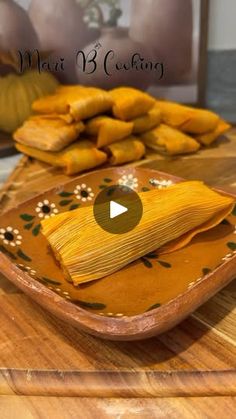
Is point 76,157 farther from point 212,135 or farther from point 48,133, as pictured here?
point 212,135

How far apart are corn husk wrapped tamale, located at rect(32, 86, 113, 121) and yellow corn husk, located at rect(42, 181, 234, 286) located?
0.31 m

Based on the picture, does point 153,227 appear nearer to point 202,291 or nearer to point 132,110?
point 202,291

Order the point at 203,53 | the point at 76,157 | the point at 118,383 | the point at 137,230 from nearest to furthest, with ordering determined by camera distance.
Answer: the point at 118,383 < the point at 137,230 < the point at 76,157 < the point at 203,53

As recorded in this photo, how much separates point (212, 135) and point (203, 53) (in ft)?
0.69

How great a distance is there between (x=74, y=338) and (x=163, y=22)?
773mm

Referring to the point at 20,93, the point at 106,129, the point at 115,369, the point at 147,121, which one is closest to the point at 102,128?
the point at 106,129

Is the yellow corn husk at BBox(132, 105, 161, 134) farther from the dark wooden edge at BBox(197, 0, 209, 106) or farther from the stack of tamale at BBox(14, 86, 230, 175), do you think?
the dark wooden edge at BBox(197, 0, 209, 106)

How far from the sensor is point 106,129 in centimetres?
87

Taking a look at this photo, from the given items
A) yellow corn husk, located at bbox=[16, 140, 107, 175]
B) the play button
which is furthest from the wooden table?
yellow corn husk, located at bbox=[16, 140, 107, 175]

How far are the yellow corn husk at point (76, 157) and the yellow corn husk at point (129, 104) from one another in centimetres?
8

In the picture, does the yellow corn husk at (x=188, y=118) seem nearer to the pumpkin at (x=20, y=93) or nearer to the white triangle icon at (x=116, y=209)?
the pumpkin at (x=20, y=93)

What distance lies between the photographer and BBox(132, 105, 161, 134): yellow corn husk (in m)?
0.93

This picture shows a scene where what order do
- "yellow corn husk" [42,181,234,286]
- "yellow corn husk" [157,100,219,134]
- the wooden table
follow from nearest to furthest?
1. the wooden table
2. "yellow corn husk" [42,181,234,286]
3. "yellow corn husk" [157,100,219,134]

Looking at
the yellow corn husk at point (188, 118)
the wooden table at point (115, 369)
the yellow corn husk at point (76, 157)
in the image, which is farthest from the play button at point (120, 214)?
the yellow corn husk at point (188, 118)
